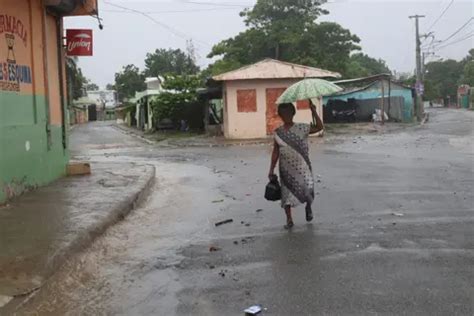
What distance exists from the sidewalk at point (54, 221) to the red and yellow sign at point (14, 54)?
6.40 feet

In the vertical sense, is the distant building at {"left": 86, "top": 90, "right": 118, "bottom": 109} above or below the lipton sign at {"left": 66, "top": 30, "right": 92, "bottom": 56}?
above

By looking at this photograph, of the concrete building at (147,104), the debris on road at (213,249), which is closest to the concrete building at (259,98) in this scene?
the concrete building at (147,104)

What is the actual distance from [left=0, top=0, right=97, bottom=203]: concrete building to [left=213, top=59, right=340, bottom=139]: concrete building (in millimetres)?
17687

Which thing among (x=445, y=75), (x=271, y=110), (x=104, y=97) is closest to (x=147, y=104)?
(x=271, y=110)

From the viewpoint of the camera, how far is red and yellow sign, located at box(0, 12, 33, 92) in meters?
9.70

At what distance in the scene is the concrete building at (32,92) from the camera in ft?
32.0

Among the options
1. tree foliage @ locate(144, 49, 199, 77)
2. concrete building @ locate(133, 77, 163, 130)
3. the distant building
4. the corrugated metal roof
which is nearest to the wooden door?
the corrugated metal roof

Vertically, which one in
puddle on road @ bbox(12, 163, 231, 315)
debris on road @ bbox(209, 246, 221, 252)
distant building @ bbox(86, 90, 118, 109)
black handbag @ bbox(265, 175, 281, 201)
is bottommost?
puddle on road @ bbox(12, 163, 231, 315)

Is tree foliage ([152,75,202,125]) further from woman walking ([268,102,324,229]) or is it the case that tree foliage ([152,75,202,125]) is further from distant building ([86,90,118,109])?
distant building ([86,90,118,109])

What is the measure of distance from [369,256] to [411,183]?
596cm

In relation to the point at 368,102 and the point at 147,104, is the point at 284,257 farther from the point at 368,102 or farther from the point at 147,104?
the point at 147,104

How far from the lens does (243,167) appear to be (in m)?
16.5

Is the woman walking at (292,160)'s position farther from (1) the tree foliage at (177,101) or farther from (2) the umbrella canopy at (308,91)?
(1) the tree foliage at (177,101)

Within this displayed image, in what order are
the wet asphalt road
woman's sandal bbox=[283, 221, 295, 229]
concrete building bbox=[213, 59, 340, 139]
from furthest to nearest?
concrete building bbox=[213, 59, 340, 139]
woman's sandal bbox=[283, 221, 295, 229]
the wet asphalt road
